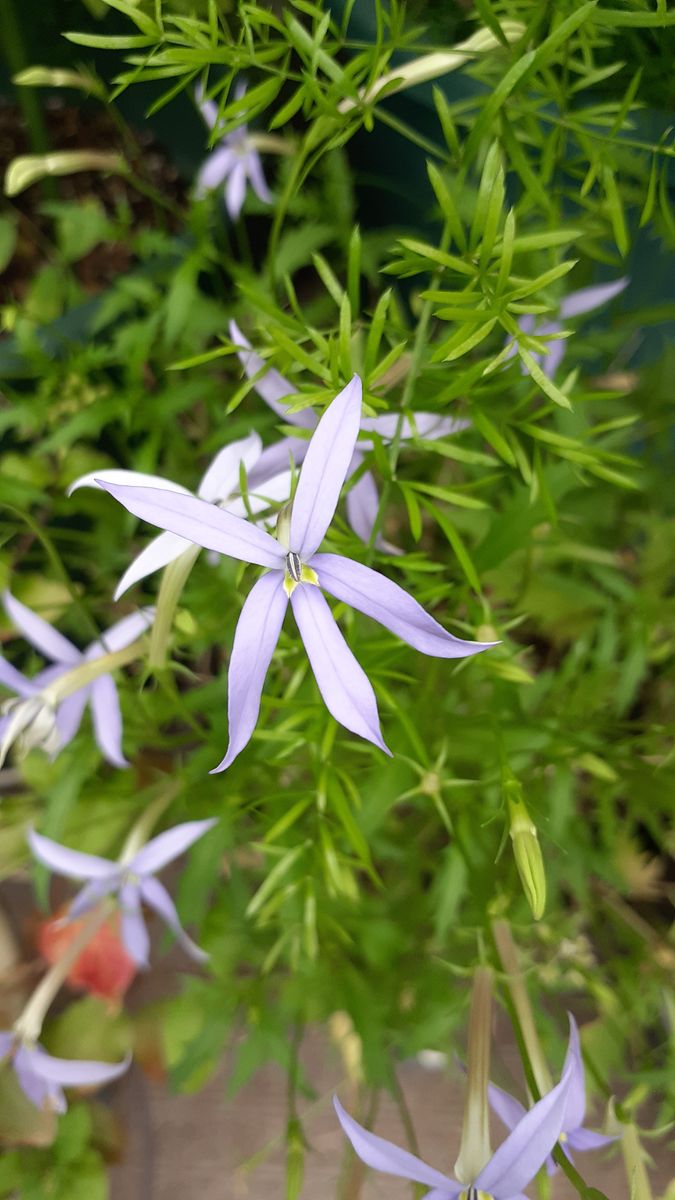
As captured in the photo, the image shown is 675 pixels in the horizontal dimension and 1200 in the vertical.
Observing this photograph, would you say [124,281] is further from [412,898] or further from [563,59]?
[412,898]

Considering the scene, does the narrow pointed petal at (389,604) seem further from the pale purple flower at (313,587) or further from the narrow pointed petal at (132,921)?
the narrow pointed petal at (132,921)

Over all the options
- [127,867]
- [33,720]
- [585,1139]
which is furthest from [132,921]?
[585,1139]

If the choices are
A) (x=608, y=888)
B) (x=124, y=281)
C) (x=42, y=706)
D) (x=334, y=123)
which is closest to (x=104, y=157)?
(x=124, y=281)

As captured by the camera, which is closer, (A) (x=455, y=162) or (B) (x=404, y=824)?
(A) (x=455, y=162)

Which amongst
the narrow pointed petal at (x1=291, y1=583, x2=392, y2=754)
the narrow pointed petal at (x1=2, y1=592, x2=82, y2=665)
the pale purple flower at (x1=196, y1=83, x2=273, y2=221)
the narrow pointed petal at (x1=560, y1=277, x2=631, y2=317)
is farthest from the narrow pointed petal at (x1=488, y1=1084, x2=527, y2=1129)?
the pale purple flower at (x1=196, y1=83, x2=273, y2=221)

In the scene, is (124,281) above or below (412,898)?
A: above

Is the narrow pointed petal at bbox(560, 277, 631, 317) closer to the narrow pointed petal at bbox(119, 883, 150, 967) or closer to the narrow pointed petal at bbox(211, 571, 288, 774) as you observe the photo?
the narrow pointed petal at bbox(211, 571, 288, 774)
